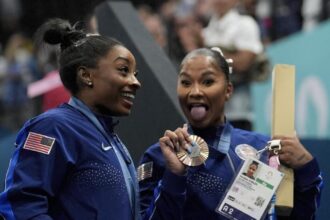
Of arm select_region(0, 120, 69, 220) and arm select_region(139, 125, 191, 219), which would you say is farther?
arm select_region(139, 125, 191, 219)

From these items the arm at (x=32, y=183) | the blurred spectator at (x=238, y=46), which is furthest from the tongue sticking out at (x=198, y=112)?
the blurred spectator at (x=238, y=46)

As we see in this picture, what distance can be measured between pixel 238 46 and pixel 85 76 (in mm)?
3387

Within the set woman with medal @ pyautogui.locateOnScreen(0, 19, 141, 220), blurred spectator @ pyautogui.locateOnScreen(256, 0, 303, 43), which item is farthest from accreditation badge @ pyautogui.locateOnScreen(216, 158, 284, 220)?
blurred spectator @ pyautogui.locateOnScreen(256, 0, 303, 43)

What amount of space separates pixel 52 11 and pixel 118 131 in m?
7.34

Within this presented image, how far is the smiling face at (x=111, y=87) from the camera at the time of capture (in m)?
3.64

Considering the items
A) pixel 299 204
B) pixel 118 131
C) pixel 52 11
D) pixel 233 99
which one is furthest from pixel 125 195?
pixel 52 11

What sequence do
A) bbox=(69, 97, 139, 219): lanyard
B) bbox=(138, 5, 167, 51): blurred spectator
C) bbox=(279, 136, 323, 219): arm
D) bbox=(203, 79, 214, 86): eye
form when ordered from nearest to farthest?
1. bbox=(69, 97, 139, 219): lanyard
2. bbox=(279, 136, 323, 219): arm
3. bbox=(203, 79, 214, 86): eye
4. bbox=(138, 5, 167, 51): blurred spectator

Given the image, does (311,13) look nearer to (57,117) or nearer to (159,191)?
(159,191)

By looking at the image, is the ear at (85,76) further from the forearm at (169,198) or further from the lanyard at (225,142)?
the lanyard at (225,142)

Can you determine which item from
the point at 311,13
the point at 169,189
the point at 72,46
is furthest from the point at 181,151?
the point at 311,13

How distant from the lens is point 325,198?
4.80 meters

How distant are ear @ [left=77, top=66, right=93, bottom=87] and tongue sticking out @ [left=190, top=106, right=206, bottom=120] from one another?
0.56 m

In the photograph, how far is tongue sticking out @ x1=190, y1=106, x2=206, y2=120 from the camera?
400 cm

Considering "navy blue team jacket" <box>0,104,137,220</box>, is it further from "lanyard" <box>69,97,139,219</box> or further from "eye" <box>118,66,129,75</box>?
"eye" <box>118,66,129,75</box>
